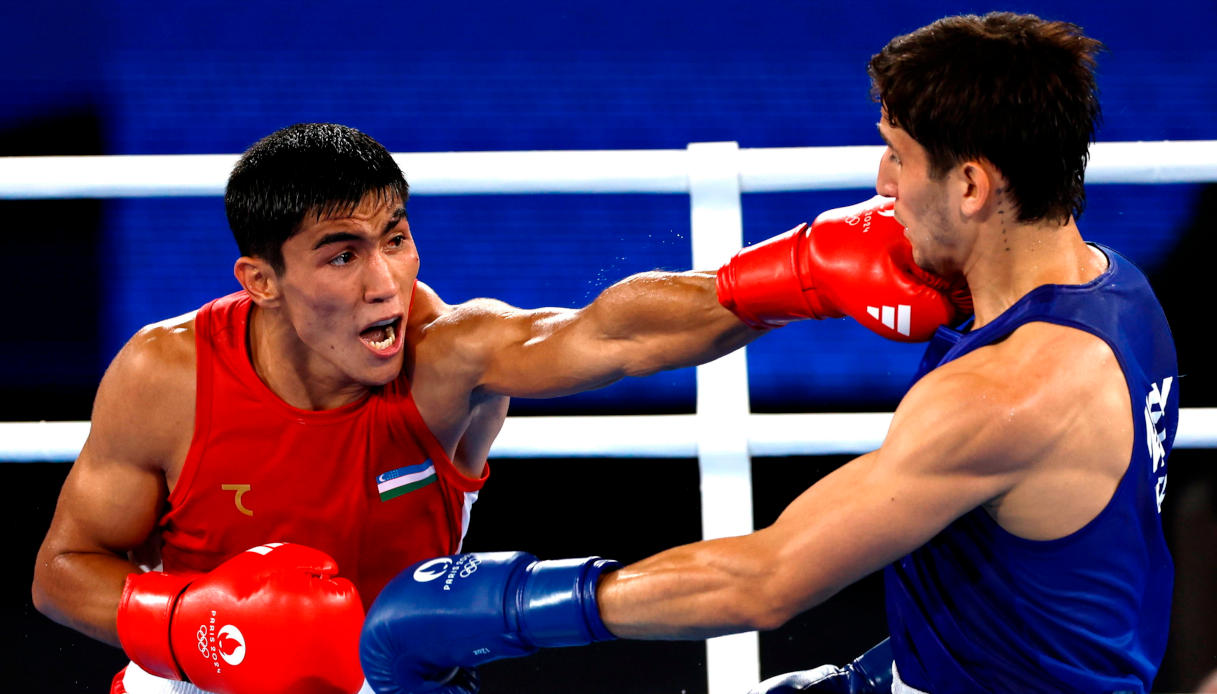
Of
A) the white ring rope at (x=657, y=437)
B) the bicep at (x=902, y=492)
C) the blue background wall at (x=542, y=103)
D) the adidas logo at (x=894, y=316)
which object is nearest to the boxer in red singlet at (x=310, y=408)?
the adidas logo at (x=894, y=316)

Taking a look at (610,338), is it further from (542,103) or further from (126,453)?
(542,103)

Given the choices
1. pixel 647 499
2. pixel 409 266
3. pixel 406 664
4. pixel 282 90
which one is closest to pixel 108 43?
pixel 282 90

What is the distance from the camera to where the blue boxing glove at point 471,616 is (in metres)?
→ 1.60

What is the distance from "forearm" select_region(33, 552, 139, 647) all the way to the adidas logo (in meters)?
1.25

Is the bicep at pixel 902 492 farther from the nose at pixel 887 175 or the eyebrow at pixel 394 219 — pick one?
the eyebrow at pixel 394 219

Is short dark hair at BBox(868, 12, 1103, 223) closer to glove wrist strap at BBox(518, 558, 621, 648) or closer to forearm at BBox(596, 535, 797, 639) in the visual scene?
forearm at BBox(596, 535, 797, 639)

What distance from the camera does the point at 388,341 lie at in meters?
2.07

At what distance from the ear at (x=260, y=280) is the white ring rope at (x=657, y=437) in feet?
1.96

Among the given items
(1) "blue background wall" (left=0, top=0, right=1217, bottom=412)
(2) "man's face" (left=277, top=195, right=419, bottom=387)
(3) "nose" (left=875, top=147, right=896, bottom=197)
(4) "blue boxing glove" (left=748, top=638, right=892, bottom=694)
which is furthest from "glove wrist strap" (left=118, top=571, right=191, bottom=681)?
(1) "blue background wall" (left=0, top=0, right=1217, bottom=412)

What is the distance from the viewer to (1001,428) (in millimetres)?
1451

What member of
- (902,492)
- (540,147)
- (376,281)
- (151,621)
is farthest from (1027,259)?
(540,147)

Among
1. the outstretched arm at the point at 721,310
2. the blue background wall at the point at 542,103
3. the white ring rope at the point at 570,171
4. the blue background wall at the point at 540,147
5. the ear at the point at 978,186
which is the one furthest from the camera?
the blue background wall at the point at 542,103

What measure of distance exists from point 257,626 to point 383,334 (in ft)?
1.64

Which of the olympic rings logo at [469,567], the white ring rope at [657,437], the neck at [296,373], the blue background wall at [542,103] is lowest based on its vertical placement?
the olympic rings logo at [469,567]
